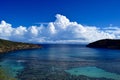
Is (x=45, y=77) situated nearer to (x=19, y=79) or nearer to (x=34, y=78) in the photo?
(x=34, y=78)

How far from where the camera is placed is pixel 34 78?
272 ft

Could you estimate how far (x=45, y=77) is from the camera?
84.4 meters

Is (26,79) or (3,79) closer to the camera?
(3,79)

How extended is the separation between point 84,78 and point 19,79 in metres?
24.3

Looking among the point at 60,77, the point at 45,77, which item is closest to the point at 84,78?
the point at 60,77

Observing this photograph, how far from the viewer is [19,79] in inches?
3155

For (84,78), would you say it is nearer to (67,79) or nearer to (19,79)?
(67,79)

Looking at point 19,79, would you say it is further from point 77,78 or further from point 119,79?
point 119,79

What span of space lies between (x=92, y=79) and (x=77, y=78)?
5588mm

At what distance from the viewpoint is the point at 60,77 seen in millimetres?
84062

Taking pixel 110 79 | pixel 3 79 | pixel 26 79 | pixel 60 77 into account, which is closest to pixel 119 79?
pixel 110 79

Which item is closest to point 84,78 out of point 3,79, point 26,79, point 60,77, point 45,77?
point 60,77

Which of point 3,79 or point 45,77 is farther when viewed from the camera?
point 45,77

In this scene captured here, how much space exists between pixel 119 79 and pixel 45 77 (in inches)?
1098
